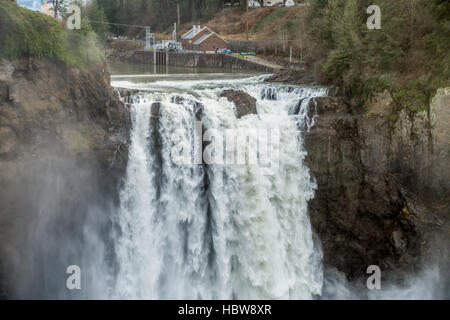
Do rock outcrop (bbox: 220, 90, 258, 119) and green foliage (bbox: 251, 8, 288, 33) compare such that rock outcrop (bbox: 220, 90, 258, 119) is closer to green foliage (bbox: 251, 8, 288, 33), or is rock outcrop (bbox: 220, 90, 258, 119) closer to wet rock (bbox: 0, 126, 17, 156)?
wet rock (bbox: 0, 126, 17, 156)

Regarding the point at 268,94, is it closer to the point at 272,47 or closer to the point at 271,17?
the point at 272,47

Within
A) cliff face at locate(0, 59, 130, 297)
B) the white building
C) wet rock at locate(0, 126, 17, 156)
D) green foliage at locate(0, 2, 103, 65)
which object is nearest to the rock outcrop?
cliff face at locate(0, 59, 130, 297)

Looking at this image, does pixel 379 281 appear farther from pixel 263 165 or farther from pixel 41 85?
pixel 41 85

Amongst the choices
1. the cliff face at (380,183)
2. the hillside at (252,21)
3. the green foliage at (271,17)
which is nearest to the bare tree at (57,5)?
the cliff face at (380,183)

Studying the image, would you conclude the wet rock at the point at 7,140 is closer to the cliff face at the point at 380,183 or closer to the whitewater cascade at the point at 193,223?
the whitewater cascade at the point at 193,223

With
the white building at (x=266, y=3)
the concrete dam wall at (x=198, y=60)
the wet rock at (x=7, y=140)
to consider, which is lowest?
the wet rock at (x=7, y=140)
